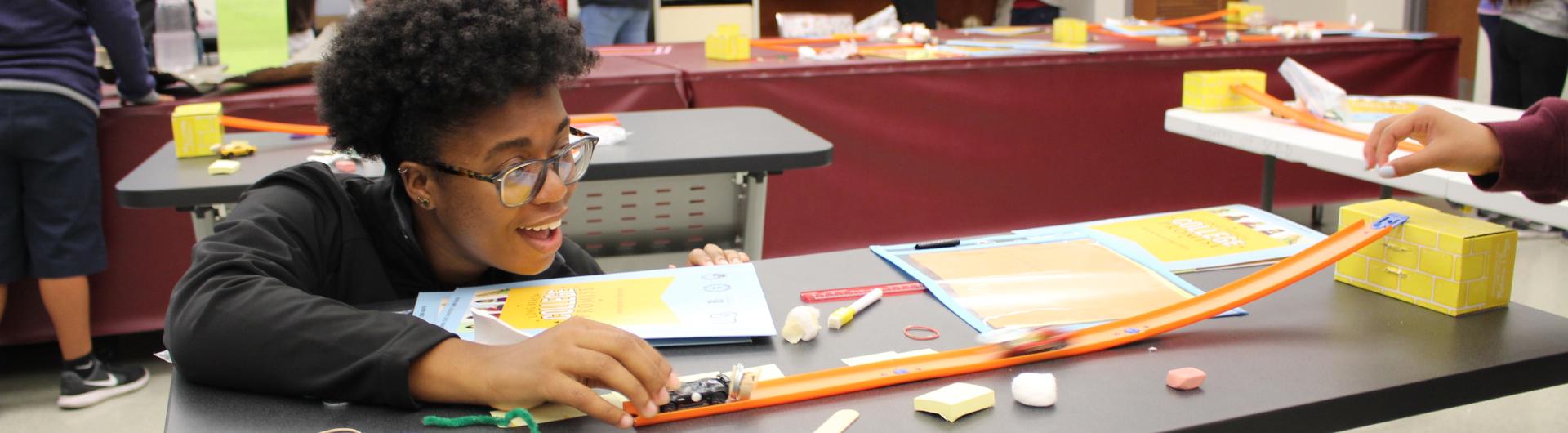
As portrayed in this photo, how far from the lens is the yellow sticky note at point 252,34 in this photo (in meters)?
2.63

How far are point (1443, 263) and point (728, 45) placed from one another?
245cm

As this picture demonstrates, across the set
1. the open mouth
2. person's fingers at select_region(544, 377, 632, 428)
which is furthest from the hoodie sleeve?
the open mouth

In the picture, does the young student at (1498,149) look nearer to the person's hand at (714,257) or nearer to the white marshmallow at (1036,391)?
the white marshmallow at (1036,391)

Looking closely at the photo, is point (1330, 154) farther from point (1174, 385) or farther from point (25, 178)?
point (25, 178)

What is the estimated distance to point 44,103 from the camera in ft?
7.87

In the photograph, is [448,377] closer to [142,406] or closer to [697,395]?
[697,395]

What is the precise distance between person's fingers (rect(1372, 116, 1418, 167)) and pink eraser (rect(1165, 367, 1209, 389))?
40cm

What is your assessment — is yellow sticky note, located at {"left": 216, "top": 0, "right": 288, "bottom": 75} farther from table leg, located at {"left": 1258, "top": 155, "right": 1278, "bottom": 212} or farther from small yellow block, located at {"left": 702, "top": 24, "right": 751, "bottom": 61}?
table leg, located at {"left": 1258, "top": 155, "right": 1278, "bottom": 212}

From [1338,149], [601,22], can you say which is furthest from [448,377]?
[601,22]

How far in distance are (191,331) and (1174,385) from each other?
0.79m

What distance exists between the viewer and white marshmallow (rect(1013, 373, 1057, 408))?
2.83 ft

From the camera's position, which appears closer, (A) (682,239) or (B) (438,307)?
(B) (438,307)

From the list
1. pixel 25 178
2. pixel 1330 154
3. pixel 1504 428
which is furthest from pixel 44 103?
pixel 1504 428

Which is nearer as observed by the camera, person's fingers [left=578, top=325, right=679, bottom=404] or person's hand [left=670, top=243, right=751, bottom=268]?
person's fingers [left=578, top=325, right=679, bottom=404]
